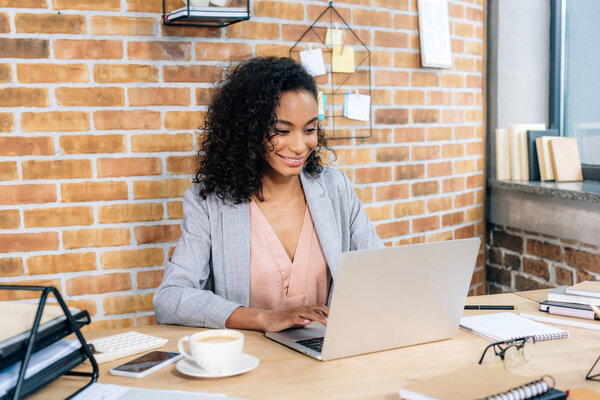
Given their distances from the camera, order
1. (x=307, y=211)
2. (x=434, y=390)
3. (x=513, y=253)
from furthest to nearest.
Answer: (x=513, y=253) → (x=307, y=211) → (x=434, y=390)

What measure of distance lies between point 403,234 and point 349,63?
786 millimetres

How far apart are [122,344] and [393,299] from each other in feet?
1.88

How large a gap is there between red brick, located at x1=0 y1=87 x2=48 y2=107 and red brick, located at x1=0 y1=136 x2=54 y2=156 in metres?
0.10

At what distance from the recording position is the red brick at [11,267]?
1.94 meters

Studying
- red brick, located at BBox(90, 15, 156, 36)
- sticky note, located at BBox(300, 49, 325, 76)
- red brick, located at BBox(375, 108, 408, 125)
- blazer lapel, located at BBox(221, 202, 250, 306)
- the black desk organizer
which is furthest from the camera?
red brick, located at BBox(375, 108, 408, 125)

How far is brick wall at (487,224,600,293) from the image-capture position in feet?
8.41

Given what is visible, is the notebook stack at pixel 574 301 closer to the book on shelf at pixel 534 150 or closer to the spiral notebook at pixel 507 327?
the spiral notebook at pixel 507 327

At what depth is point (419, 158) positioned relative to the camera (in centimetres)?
278

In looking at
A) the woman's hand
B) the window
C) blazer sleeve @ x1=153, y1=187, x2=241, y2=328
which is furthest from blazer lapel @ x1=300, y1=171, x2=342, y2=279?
the window

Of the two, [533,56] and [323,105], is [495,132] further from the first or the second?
[323,105]

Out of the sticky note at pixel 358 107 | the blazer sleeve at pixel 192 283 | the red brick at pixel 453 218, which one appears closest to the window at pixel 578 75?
the red brick at pixel 453 218

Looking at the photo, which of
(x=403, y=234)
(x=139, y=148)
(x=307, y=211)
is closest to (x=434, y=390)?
(x=307, y=211)

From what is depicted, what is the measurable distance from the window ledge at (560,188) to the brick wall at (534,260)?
8.0 inches

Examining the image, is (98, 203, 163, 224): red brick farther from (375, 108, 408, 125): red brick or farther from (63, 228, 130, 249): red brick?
(375, 108, 408, 125): red brick
